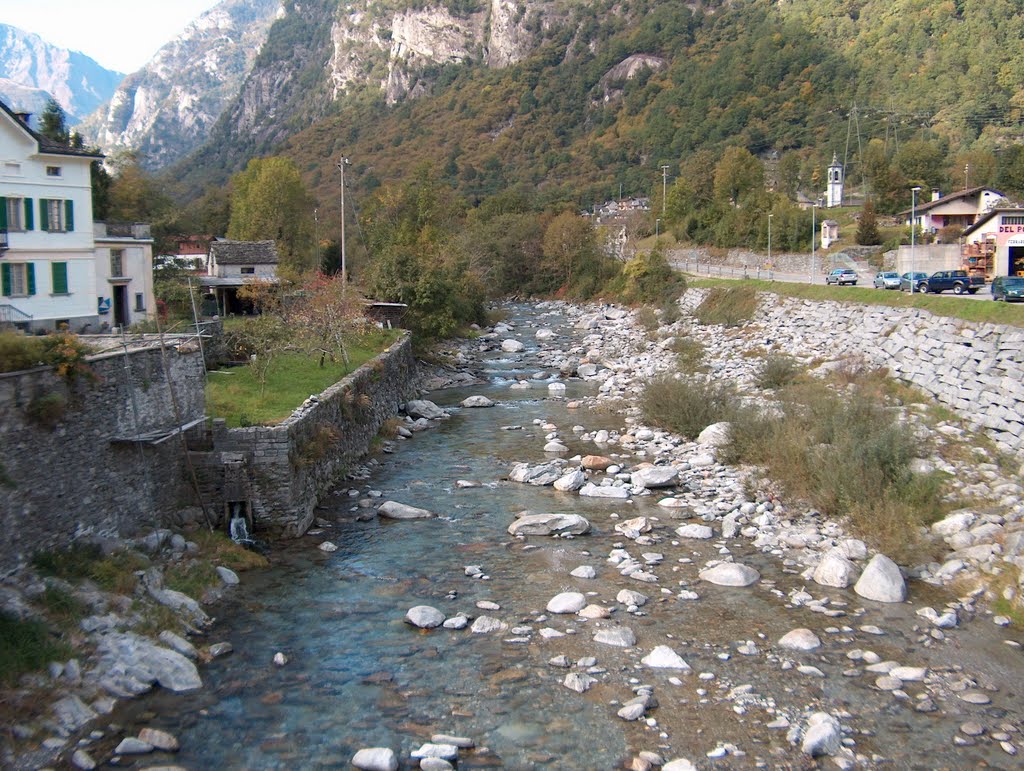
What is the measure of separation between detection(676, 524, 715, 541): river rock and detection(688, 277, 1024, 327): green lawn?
12.2 metres

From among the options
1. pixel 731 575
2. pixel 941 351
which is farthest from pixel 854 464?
pixel 941 351

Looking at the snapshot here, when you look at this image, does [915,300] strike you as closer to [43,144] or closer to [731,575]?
[731,575]

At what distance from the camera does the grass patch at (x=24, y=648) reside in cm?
1049

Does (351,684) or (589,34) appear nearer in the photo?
(351,684)

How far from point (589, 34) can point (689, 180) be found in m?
101

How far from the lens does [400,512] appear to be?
19.1 m

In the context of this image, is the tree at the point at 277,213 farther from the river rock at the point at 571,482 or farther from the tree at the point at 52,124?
the river rock at the point at 571,482

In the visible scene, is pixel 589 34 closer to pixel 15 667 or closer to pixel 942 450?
pixel 942 450

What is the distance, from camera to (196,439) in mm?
18047

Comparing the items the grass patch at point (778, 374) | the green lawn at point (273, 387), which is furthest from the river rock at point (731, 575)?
the grass patch at point (778, 374)

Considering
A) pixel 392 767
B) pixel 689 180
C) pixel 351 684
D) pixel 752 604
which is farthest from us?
pixel 689 180

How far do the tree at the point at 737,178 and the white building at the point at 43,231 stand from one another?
2457 inches

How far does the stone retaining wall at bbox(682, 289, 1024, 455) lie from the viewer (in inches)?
839

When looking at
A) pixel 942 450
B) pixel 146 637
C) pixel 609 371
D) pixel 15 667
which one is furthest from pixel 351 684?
pixel 609 371
